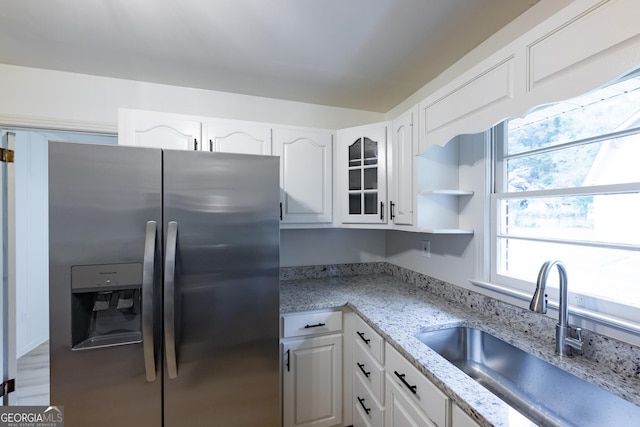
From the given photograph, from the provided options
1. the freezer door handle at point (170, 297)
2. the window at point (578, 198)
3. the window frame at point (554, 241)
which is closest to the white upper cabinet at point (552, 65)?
the window at point (578, 198)

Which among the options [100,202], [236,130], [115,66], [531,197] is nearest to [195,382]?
[100,202]

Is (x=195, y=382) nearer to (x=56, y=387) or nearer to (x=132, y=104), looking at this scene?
(x=56, y=387)

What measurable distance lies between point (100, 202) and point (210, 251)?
481 millimetres

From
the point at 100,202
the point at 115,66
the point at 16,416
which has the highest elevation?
the point at 115,66

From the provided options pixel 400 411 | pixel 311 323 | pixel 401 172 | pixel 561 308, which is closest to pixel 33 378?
pixel 311 323

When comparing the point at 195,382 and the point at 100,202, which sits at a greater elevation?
the point at 100,202

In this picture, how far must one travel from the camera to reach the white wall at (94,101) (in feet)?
5.64

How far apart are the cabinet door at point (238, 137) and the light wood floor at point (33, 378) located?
2.23 metres

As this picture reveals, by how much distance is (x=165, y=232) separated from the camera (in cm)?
117

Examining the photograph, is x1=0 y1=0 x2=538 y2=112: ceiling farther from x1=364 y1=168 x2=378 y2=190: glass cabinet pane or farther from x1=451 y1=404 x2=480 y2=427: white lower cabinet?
x1=451 y1=404 x2=480 y2=427: white lower cabinet

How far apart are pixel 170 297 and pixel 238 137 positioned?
1120mm

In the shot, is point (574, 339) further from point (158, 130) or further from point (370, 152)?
point (158, 130)

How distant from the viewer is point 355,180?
201 centimetres

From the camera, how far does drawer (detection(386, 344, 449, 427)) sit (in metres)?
0.90
